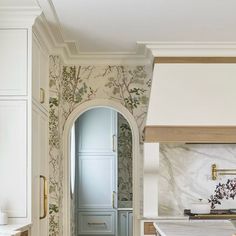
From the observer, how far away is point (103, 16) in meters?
4.45

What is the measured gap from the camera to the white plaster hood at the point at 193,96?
5.35 m

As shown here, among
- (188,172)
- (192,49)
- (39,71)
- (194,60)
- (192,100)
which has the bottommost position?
(188,172)

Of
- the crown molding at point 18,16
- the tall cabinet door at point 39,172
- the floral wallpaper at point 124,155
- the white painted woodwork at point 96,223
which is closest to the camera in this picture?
the crown molding at point 18,16

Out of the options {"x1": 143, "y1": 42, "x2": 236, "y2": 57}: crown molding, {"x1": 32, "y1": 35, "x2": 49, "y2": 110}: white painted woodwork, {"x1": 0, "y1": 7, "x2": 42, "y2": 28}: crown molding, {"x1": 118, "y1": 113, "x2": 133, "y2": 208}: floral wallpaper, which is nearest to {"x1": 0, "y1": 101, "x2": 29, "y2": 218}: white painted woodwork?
{"x1": 32, "y1": 35, "x2": 49, "y2": 110}: white painted woodwork

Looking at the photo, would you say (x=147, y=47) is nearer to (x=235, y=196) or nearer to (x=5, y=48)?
(x=5, y=48)

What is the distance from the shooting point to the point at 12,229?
3.73 m

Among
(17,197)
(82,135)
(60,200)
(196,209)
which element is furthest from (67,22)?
(82,135)

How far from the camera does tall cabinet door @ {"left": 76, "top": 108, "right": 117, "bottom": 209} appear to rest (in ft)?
25.3

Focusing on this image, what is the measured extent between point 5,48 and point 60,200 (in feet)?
6.70

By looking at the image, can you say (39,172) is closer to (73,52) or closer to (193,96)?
(73,52)

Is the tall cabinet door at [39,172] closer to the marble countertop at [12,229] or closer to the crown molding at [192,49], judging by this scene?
the marble countertop at [12,229]

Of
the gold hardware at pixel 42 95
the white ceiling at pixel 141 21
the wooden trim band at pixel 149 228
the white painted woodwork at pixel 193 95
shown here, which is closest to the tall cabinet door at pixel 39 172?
the gold hardware at pixel 42 95

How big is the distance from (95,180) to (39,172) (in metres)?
2.99

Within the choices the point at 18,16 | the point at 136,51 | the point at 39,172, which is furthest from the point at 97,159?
the point at 18,16
